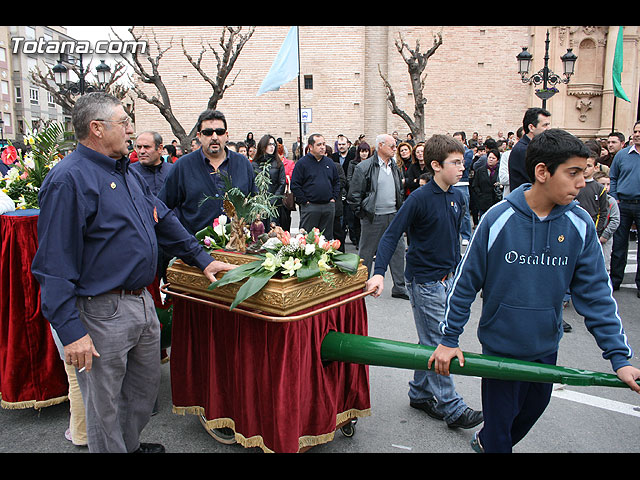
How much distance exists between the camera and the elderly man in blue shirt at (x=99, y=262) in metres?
2.43

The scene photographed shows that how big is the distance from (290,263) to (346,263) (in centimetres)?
40

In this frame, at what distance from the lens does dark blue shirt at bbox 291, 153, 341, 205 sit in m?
7.91

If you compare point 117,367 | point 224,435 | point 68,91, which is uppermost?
point 68,91

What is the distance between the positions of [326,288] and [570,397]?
96.5 inches

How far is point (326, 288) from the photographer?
295 centimetres

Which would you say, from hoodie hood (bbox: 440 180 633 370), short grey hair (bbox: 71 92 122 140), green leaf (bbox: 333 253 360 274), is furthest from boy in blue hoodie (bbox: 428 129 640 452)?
short grey hair (bbox: 71 92 122 140)

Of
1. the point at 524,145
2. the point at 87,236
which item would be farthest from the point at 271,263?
the point at 524,145

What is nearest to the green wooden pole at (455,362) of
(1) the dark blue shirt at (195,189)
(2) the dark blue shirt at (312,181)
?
(1) the dark blue shirt at (195,189)

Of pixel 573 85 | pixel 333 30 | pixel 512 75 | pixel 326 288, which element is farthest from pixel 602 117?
pixel 326 288

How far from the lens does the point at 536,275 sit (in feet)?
7.64

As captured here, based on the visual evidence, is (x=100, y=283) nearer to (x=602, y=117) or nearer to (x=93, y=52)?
(x=93, y=52)

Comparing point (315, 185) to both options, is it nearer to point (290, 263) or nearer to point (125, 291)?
point (290, 263)

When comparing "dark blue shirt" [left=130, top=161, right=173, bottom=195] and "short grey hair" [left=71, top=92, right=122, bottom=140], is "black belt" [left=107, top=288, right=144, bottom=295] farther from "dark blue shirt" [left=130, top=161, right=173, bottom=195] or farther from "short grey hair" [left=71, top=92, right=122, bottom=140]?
"dark blue shirt" [left=130, top=161, right=173, bottom=195]

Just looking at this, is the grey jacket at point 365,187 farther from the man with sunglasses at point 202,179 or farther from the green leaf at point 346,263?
the green leaf at point 346,263
